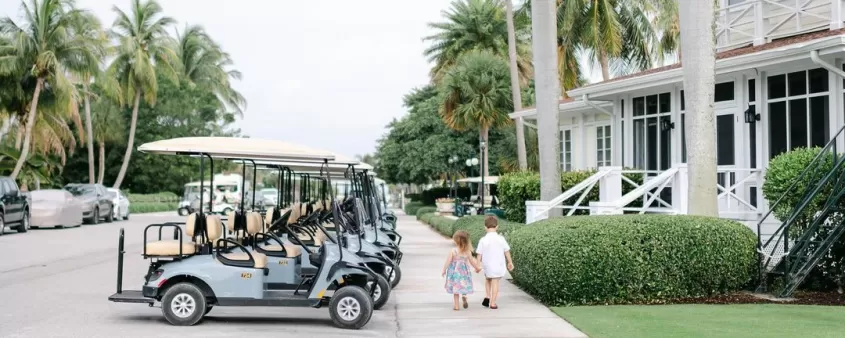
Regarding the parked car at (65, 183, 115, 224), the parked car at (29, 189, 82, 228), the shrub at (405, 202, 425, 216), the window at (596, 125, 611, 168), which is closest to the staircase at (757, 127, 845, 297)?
the window at (596, 125, 611, 168)

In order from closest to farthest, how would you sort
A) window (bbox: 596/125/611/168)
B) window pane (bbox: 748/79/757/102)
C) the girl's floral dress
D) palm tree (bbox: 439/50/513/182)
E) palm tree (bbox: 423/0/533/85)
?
the girl's floral dress < window pane (bbox: 748/79/757/102) < window (bbox: 596/125/611/168) < palm tree (bbox: 439/50/513/182) < palm tree (bbox: 423/0/533/85)

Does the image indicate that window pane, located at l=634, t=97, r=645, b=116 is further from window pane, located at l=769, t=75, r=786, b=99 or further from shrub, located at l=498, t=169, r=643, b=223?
window pane, located at l=769, t=75, r=786, b=99

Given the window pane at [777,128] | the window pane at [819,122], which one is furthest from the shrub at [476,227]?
the window pane at [819,122]

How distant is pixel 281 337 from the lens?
10.2 m

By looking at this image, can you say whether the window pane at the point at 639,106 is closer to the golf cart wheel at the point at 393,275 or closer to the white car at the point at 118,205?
the golf cart wheel at the point at 393,275

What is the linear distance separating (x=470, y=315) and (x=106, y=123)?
2198 inches

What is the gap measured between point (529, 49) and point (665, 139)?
2852cm

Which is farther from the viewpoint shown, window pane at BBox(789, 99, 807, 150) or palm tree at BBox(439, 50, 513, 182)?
palm tree at BBox(439, 50, 513, 182)

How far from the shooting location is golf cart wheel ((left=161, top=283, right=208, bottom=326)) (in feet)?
35.4

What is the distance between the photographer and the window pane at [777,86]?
17438mm

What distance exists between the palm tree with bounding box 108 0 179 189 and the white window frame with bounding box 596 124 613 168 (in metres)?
36.1

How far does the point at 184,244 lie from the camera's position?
36.7 ft

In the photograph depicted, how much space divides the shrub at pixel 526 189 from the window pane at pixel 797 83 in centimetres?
448

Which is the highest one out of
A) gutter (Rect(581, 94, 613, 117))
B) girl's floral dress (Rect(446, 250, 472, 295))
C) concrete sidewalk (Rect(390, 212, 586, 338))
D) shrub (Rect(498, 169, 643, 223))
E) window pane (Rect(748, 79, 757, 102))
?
gutter (Rect(581, 94, 613, 117))
